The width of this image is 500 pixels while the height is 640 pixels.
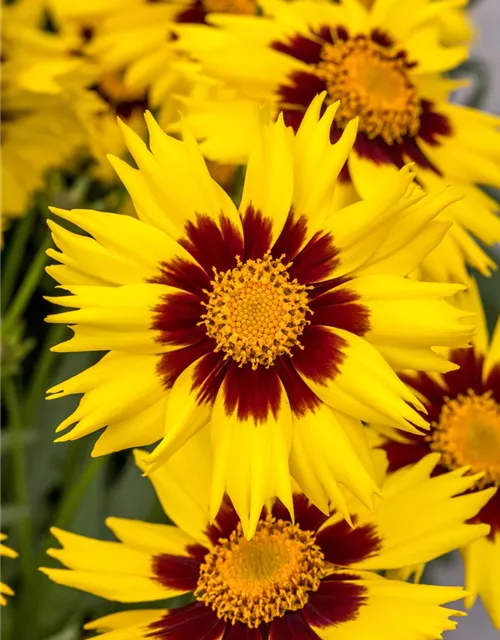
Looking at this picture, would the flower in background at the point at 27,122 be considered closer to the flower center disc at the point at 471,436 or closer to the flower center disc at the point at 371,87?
the flower center disc at the point at 371,87

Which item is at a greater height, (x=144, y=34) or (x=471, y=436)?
(x=144, y=34)

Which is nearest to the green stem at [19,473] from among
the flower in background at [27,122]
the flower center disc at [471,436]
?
the flower in background at [27,122]

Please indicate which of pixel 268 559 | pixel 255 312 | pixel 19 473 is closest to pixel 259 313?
pixel 255 312

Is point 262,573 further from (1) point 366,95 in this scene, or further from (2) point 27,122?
(2) point 27,122

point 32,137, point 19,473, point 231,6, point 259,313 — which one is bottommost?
point 19,473

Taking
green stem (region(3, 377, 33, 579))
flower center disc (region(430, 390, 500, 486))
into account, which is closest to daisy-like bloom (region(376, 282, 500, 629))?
flower center disc (region(430, 390, 500, 486))

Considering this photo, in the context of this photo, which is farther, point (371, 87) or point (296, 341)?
point (371, 87)

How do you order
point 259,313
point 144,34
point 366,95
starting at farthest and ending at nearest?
point 144,34
point 366,95
point 259,313
